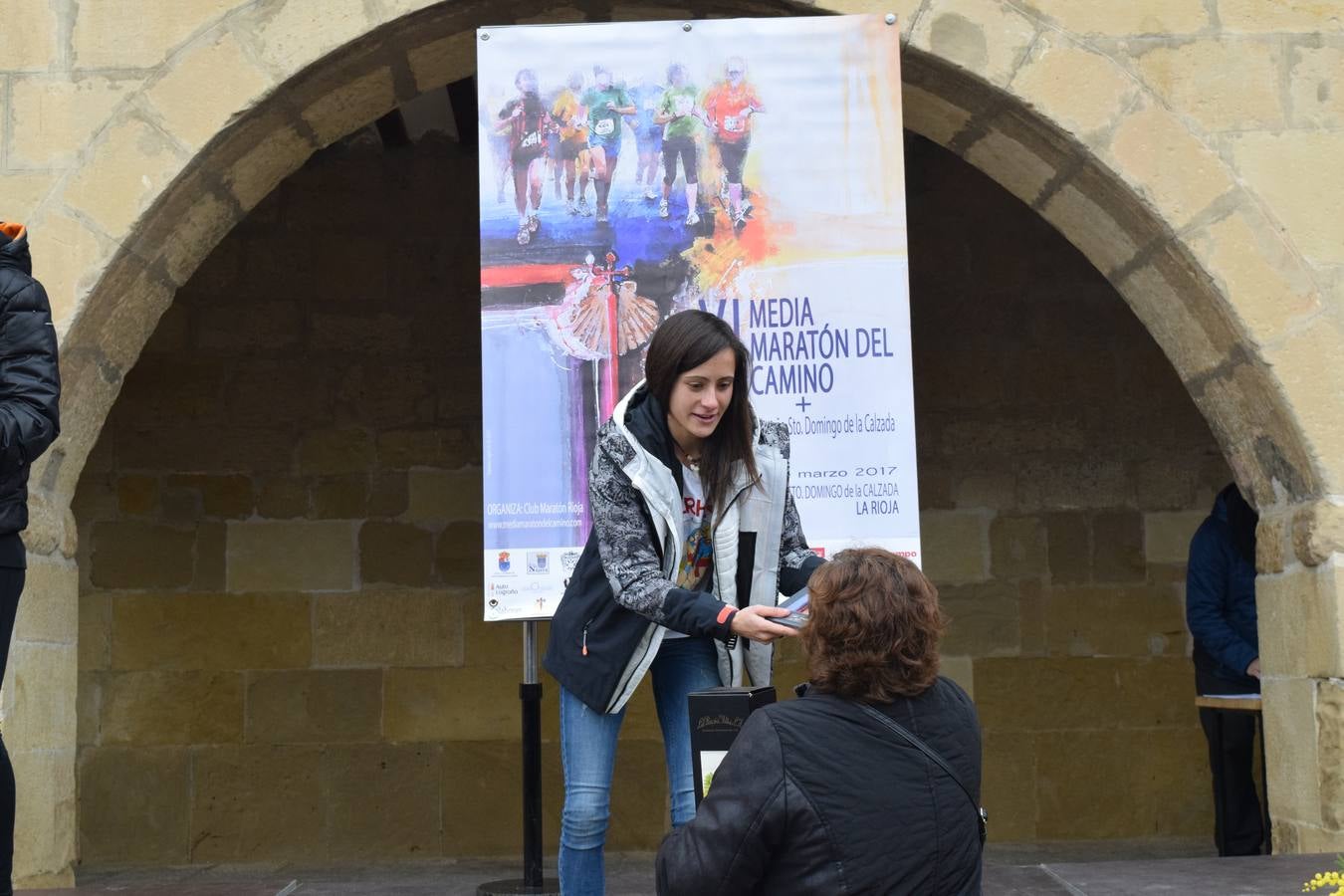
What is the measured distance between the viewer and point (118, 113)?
3.69 m

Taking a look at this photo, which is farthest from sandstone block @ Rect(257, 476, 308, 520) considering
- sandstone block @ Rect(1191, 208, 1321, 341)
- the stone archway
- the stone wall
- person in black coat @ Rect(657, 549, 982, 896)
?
person in black coat @ Rect(657, 549, 982, 896)

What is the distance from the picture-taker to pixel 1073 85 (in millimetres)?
3754

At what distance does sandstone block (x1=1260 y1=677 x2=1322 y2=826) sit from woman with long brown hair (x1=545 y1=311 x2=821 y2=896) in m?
1.63

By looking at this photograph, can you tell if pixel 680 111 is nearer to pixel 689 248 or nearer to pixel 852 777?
pixel 689 248

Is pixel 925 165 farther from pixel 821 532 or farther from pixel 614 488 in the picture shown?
pixel 614 488

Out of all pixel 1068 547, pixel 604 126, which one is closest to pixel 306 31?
pixel 604 126

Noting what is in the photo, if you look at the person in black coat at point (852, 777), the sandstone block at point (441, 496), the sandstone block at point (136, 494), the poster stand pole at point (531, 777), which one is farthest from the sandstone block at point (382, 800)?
the person in black coat at point (852, 777)

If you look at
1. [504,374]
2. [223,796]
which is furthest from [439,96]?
[223,796]

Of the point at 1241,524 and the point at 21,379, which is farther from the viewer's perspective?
the point at 1241,524

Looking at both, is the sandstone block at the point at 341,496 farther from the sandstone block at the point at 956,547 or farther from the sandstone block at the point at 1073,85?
the sandstone block at the point at 1073,85

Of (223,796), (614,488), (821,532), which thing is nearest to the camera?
(614,488)

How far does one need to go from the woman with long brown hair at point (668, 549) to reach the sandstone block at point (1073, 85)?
4.83ft

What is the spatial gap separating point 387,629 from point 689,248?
2488 millimetres

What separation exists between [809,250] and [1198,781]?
3.00 meters
